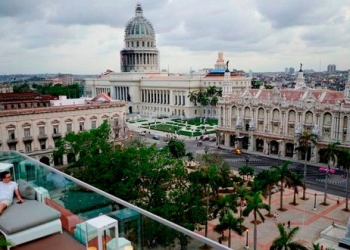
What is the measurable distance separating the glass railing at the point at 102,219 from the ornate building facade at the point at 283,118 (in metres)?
55.7

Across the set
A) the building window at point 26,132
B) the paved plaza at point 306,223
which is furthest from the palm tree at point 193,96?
the paved plaza at point 306,223

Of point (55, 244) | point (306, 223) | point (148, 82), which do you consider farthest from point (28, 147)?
point (148, 82)

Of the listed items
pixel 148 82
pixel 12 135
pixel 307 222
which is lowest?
pixel 307 222

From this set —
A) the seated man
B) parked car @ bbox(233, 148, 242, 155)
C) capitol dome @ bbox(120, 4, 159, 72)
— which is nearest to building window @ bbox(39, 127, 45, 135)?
parked car @ bbox(233, 148, 242, 155)

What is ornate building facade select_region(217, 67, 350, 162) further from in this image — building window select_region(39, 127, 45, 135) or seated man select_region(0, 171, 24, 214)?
seated man select_region(0, 171, 24, 214)

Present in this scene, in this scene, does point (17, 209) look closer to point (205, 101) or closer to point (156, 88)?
point (205, 101)

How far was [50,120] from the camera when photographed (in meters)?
56.2

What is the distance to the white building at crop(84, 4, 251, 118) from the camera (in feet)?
398

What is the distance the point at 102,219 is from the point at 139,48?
15374 centimetres

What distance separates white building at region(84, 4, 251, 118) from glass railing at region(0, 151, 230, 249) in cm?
8539

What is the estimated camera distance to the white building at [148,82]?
12119 cm

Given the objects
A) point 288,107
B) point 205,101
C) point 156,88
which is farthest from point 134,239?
point 156,88

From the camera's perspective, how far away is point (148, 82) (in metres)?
136

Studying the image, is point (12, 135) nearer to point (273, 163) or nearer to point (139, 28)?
point (273, 163)
